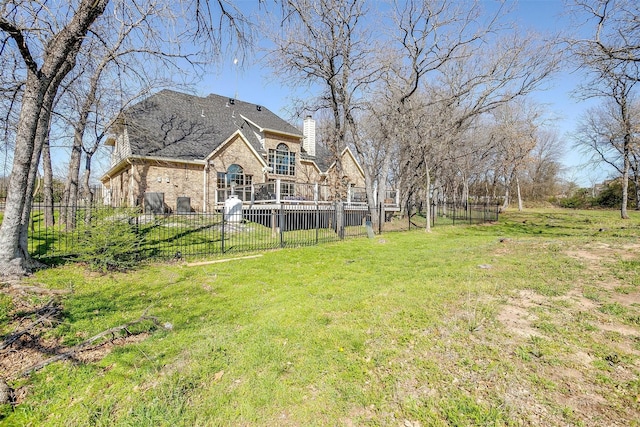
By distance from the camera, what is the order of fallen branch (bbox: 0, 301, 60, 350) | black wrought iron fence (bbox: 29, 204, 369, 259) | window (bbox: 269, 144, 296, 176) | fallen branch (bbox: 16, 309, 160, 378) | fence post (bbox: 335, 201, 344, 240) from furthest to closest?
window (bbox: 269, 144, 296, 176), fence post (bbox: 335, 201, 344, 240), black wrought iron fence (bbox: 29, 204, 369, 259), fallen branch (bbox: 0, 301, 60, 350), fallen branch (bbox: 16, 309, 160, 378)

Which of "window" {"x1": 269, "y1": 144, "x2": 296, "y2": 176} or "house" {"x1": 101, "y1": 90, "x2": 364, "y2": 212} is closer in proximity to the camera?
"house" {"x1": 101, "y1": 90, "x2": 364, "y2": 212}

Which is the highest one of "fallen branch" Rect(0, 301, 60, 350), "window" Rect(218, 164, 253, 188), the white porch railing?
"window" Rect(218, 164, 253, 188)

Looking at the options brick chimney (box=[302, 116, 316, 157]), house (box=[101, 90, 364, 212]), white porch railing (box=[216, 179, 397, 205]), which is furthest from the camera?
brick chimney (box=[302, 116, 316, 157])

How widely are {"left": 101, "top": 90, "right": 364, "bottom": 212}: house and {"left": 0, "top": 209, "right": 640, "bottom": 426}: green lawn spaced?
351 inches

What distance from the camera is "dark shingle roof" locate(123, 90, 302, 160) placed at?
53.5 ft

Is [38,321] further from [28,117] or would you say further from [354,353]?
[28,117]

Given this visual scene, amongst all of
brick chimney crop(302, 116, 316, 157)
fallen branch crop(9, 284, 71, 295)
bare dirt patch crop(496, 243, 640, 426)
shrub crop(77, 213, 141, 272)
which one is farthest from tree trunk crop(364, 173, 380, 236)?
fallen branch crop(9, 284, 71, 295)

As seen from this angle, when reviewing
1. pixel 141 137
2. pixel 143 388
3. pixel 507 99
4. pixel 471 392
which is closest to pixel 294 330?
pixel 143 388

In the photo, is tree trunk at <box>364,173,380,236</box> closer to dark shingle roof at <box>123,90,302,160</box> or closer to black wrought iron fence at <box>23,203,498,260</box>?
black wrought iron fence at <box>23,203,498,260</box>

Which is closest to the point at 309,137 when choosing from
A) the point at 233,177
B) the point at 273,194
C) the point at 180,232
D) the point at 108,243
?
the point at 233,177

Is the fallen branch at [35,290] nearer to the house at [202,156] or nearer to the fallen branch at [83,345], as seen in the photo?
the fallen branch at [83,345]

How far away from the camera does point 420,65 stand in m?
14.5

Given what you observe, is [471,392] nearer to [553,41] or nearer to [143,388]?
→ [143,388]

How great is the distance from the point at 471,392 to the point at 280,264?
6.00m
